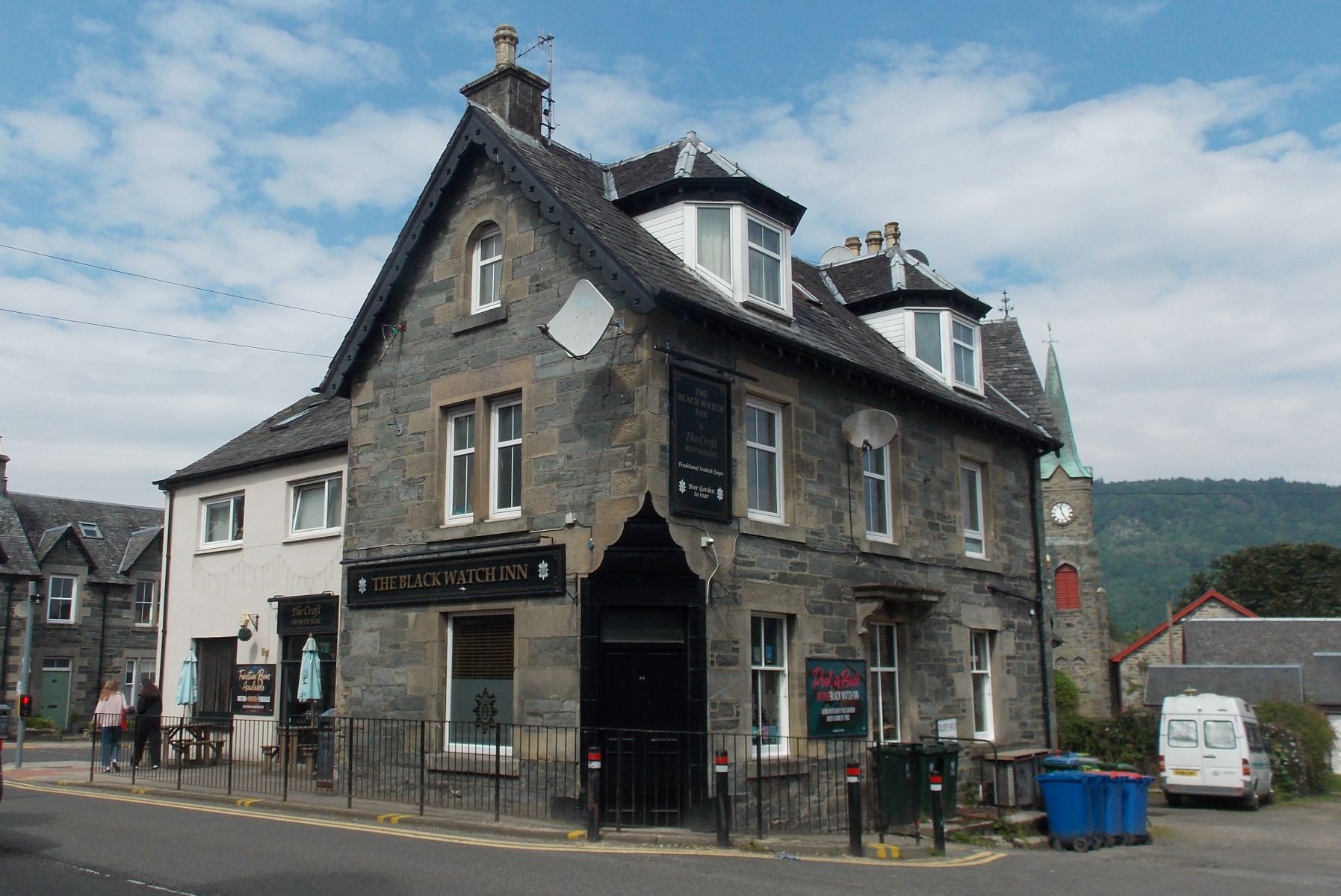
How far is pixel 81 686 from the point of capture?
3925cm

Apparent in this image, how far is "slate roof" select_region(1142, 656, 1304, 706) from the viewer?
128 feet

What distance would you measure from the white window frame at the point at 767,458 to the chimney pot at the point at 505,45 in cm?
666

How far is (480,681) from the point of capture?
14.9m

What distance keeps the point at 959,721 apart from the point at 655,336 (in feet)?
29.3

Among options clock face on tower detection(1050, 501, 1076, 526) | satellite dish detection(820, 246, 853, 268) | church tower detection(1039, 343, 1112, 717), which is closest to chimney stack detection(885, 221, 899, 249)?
satellite dish detection(820, 246, 853, 268)

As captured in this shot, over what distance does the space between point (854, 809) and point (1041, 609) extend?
11162 mm

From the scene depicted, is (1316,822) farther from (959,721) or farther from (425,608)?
(425,608)

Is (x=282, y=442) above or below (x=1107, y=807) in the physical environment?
above

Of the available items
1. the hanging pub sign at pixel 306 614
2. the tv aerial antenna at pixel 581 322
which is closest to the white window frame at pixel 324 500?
the hanging pub sign at pixel 306 614

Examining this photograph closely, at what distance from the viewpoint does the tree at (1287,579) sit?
76.2m

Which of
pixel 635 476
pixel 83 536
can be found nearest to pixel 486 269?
pixel 635 476

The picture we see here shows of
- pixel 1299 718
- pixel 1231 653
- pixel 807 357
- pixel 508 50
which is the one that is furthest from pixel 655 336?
pixel 1231 653

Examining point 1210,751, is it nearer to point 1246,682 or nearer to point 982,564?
point 982,564

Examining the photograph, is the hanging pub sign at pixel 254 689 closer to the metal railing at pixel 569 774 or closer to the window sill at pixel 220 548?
the window sill at pixel 220 548
